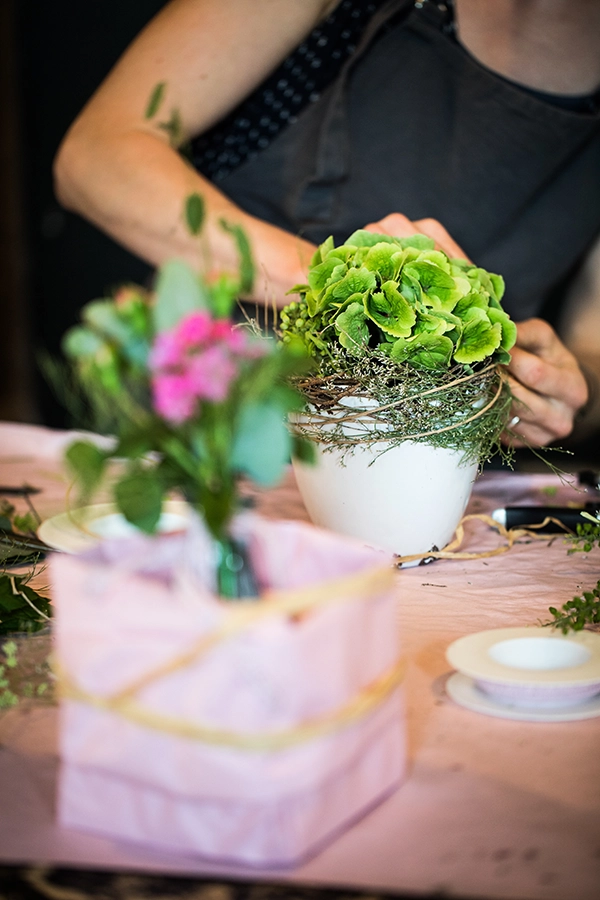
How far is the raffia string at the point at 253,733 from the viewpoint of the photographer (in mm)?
317

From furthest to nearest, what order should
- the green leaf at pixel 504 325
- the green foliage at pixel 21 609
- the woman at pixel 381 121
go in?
the woman at pixel 381 121 < the green leaf at pixel 504 325 < the green foliage at pixel 21 609

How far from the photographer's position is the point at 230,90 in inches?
50.4

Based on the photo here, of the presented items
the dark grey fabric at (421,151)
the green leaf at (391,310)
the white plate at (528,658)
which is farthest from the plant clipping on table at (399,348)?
the dark grey fabric at (421,151)

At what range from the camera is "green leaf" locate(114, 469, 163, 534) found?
1.13 feet

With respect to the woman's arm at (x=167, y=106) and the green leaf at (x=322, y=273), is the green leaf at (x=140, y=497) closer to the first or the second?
the green leaf at (x=322, y=273)

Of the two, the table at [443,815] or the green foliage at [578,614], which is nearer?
the table at [443,815]

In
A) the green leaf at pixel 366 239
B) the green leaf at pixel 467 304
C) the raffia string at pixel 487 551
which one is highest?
the green leaf at pixel 366 239

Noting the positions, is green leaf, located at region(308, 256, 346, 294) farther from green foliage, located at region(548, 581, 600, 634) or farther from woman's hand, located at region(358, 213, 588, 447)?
green foliage, located at region(548, 581, 600, 634)

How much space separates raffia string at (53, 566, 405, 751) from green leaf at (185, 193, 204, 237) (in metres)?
0.15

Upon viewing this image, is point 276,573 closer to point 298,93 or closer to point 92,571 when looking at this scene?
point 92,571

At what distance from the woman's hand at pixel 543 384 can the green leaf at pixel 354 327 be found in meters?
0.24

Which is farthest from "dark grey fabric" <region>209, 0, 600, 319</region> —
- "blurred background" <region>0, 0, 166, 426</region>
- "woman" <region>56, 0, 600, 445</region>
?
"blurred background" <region>0, 0, 166, 426</region>

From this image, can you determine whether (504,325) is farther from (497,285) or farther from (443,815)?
(443,815)

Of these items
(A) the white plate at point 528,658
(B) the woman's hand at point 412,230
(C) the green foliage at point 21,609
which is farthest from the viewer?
(B) the woman's hand at point 412,230
